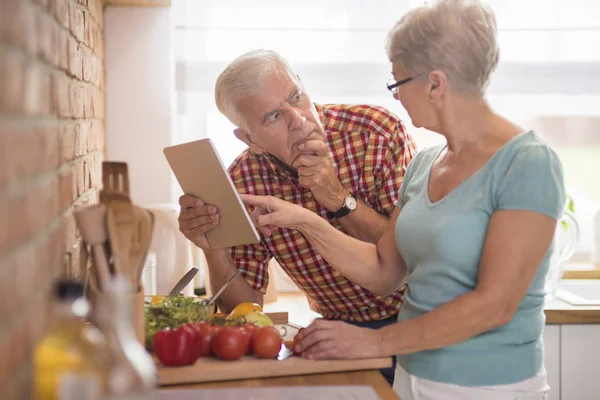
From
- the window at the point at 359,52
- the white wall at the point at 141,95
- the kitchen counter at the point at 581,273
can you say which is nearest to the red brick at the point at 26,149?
the white wall at the point at 141,95

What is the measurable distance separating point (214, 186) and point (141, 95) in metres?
1.25

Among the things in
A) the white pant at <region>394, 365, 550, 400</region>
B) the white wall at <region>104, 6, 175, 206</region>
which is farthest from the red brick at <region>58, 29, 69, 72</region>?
the white wall at <region>104, 6, 175, 206</region>

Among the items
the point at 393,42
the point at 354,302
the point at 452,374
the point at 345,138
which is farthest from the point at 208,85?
the point at 452,374

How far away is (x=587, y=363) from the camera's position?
2385mm

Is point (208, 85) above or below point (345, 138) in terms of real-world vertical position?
above

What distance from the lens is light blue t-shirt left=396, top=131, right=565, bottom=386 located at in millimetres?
1321

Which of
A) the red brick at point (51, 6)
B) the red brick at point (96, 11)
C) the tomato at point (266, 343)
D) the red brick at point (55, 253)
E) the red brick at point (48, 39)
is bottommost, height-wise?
the tomato at point (266, 343)

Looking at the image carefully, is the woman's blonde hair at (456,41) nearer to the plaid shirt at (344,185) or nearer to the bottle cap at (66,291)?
the plaid shirt at (344,185)

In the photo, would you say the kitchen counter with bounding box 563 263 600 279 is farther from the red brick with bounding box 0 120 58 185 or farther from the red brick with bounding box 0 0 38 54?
the red brick with bounding box 0 0 38 54

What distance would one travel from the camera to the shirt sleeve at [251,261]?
2.05m

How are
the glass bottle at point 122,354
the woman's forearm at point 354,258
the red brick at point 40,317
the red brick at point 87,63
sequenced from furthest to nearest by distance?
the red brick at point 87,63, the woman's forearm at point 354,258, the red brick at point 40,317, the glass bottle at point 122,354

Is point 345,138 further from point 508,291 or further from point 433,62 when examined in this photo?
point 508,291

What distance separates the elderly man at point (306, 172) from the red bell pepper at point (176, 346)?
0.44m

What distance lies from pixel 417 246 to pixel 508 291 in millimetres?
218
